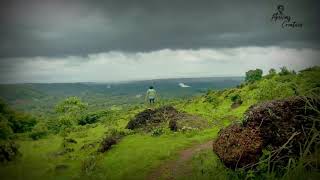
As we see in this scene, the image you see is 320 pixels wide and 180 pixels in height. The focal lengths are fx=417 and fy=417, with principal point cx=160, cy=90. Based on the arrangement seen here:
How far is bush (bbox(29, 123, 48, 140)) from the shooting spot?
3906 centimetres

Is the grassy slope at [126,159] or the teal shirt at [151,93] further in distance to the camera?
the teal shirt at [151,93]

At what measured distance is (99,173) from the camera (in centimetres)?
1959

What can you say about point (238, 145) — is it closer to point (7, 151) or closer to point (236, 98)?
point (7, 151)

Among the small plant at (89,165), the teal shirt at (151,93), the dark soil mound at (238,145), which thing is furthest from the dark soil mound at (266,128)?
the teal shirt at (151,93)

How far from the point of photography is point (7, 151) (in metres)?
21.4

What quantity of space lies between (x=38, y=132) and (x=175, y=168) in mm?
24829

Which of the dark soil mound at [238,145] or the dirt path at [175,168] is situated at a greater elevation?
the dark soil mound at [238,145]

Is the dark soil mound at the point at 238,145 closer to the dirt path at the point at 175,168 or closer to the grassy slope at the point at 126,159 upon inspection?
the grassy slope at the point at 126,159

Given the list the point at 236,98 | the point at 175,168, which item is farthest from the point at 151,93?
the point at 175,168

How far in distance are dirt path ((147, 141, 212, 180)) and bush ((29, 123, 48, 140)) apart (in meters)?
21.7

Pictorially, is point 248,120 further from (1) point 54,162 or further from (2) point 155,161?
(1) point 54,162

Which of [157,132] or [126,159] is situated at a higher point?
[157,132]

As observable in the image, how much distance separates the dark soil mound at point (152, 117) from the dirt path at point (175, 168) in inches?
414

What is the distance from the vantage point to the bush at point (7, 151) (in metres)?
20.7
